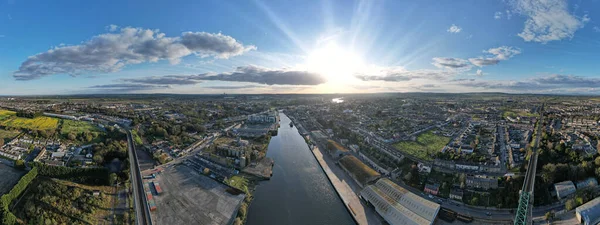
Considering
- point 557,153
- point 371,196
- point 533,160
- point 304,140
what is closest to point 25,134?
point 304,140

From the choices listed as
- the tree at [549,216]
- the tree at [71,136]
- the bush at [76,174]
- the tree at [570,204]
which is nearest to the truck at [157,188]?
→ the bush at [76,174]

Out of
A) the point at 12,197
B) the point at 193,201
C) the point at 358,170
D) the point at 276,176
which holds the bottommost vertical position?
the point at 276,176

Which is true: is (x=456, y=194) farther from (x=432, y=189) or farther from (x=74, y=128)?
(x=74, y=128)

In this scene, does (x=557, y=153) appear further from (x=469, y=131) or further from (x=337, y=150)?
(x=337, y=150)

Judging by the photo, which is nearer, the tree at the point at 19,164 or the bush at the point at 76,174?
the bush at the point at 76,174

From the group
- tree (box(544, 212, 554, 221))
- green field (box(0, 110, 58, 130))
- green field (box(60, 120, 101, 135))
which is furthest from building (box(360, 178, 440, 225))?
green field (box(0, 110, 58, 130))

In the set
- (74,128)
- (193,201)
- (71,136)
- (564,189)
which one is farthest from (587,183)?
(74,128)

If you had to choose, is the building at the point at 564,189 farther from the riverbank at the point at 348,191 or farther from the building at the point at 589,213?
the riverbank at the point at 348,191
